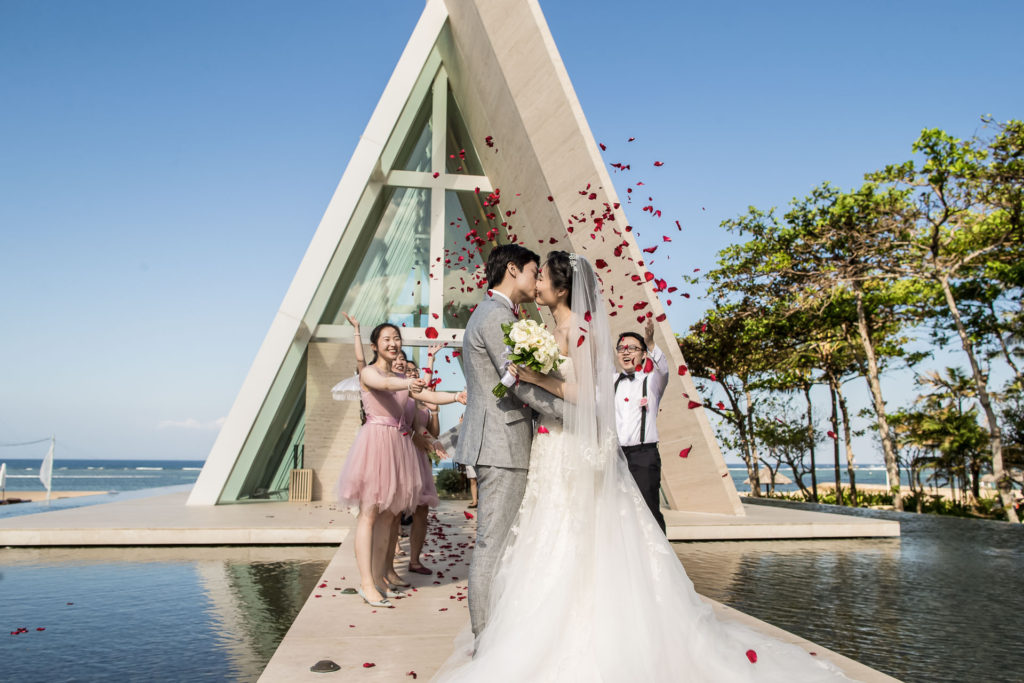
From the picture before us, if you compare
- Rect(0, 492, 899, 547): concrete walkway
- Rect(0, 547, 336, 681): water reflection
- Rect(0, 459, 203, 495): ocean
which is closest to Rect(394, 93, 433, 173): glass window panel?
Rect(0, 492, 899, 547): concrete walkway

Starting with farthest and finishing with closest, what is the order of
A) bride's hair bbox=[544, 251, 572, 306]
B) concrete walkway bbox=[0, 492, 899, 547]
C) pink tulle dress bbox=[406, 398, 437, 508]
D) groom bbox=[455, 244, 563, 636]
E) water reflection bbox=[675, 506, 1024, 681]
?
concrete walkway bbox=[0, 492, 899, 547] → pink tulle dress bbox=[406, 398, 437, 508] → water reflection bbox=[675, 506, 1024, 681] → bride's hair bbox=[544, 251, 572, 306] → groom bbox=[455, 244, 563, 636]

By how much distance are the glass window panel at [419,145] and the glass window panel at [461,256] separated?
74cm

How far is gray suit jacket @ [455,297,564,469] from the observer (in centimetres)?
305

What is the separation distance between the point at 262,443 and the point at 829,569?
8.06 meters

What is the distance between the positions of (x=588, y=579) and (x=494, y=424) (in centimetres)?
74

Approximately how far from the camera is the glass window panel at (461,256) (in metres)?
12.9

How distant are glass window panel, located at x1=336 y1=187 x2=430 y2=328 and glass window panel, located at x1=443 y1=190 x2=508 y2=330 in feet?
1.24

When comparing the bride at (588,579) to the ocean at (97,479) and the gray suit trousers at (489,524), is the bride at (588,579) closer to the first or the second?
the gray suit trousers at (489,524)

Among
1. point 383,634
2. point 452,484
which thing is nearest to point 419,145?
point 452,484

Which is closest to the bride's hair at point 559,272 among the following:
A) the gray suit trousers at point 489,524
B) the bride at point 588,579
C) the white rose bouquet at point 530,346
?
the bride at point 588,579

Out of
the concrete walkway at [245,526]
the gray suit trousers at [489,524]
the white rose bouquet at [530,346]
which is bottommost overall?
the concrete walkway at [245,526]

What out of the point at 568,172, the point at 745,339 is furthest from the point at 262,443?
the point at 745,339

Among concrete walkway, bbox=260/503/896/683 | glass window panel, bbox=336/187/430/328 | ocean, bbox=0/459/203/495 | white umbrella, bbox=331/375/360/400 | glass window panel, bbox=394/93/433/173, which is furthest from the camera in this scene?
ocean, bbox=0/459/203/495

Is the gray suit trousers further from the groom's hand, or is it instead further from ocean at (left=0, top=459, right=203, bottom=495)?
ocean at (left=0, top=459, right=203, bottom=495)
